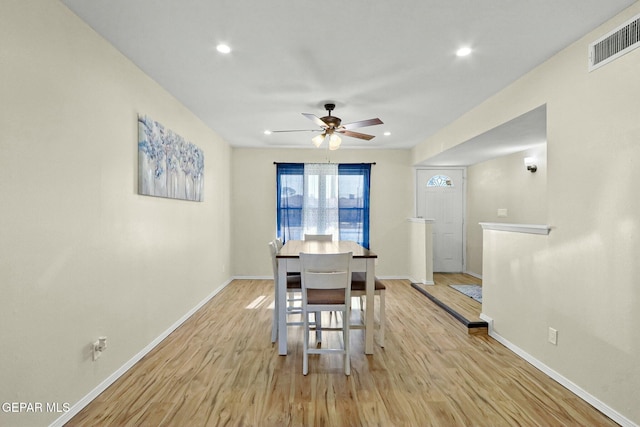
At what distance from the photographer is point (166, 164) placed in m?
3.09

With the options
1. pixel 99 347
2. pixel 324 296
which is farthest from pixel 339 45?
pixel 99 347

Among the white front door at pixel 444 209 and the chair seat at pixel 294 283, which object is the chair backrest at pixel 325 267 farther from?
the white front door at pixel 444 209

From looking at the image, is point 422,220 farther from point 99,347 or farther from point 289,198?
point 99,347

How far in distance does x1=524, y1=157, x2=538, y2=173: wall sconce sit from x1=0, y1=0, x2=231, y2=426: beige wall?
15.9 ft

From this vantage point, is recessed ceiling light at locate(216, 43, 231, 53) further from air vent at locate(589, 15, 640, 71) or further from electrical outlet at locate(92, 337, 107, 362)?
air vent at locate(589, 15, 640, 71)

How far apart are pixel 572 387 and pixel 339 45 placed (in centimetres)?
301

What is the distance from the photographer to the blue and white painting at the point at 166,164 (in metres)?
2.69

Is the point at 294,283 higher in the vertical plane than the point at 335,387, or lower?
higher

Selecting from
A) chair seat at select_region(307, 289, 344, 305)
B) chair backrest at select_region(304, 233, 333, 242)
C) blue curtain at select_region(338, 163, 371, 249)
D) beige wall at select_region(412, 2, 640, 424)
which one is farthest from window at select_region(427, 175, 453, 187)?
chair seat at select_region(307, 289, 344, 305)

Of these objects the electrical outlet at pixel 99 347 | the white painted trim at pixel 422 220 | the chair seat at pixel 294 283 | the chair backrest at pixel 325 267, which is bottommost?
the electrical outlet at pixel 99 347

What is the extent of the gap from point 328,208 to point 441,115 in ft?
8.73

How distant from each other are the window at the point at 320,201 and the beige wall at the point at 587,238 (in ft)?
10.6

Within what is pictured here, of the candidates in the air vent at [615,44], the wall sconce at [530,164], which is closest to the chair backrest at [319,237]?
the wall sconce at [530,164]

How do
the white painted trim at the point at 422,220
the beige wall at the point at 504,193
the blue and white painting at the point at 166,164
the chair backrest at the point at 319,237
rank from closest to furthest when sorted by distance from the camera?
the blue and white painting at the point at 166,164, the beige wall at the point at 504,193, the chair backrest at the point at 319,237, the white painted trim at the point at 422,220
